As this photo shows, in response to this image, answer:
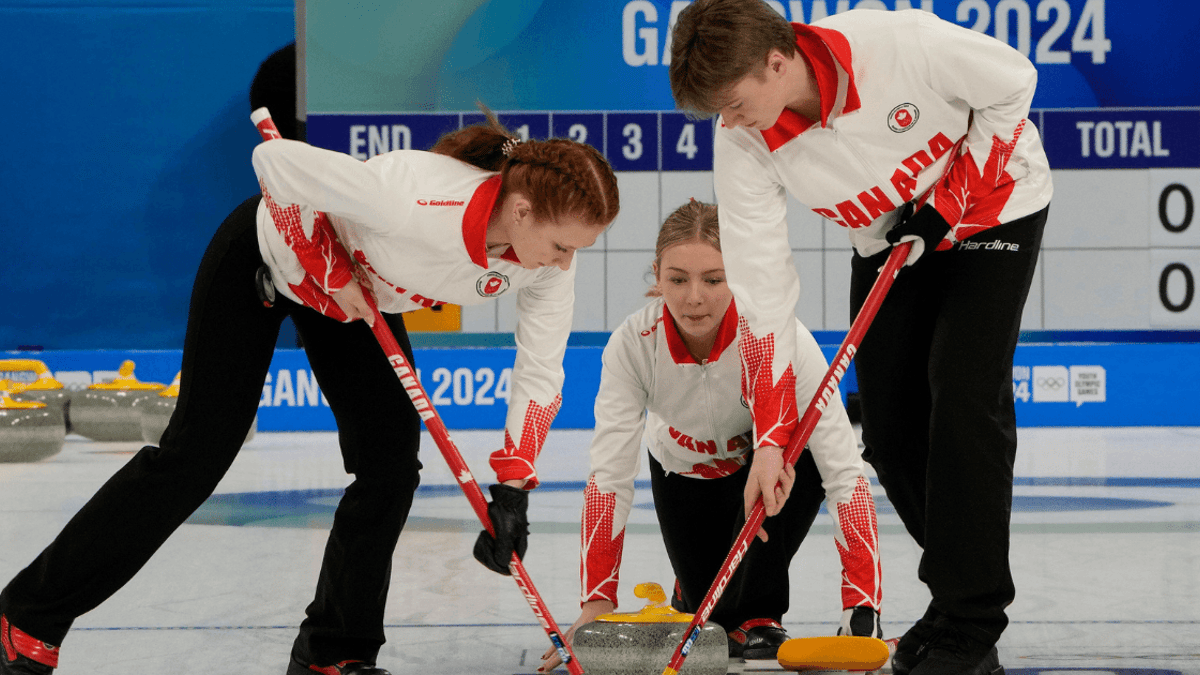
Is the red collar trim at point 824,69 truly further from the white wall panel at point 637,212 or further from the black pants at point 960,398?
the white wall panel at point 637,212

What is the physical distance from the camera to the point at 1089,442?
18.1ft

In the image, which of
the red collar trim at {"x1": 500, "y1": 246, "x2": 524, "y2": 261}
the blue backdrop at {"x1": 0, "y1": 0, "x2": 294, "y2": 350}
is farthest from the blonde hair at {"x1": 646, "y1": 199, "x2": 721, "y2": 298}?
the blue backdrop at {"x1": 0, "y1": 0, "x2": 294, "y2": 350}

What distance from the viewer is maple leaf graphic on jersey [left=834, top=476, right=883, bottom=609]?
193cm

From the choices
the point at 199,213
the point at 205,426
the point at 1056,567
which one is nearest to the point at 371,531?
the point at 205,426

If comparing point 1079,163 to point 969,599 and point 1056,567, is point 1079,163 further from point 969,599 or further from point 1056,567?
point 969,599

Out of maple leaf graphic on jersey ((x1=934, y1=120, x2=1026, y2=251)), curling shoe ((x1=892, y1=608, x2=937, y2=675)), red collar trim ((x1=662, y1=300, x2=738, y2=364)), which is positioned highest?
maple leaf graphic on jersey ((x1=934, y1=120, x2=1026, y2=251))

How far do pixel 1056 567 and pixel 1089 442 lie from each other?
315cm

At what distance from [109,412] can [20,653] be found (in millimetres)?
4261

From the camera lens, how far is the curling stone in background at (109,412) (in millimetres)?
5668

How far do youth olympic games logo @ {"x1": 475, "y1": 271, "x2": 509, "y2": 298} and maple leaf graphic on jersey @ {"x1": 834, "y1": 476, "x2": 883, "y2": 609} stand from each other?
70 cm

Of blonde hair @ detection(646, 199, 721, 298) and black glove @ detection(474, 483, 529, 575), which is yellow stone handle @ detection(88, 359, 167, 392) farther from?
black glove @ detection(474, 483, 529, 575)

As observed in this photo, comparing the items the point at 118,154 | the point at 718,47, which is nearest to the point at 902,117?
the point at 718,47

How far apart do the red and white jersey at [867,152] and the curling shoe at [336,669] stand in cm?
72

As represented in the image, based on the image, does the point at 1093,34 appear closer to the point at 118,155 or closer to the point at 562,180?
the point at 562,180
